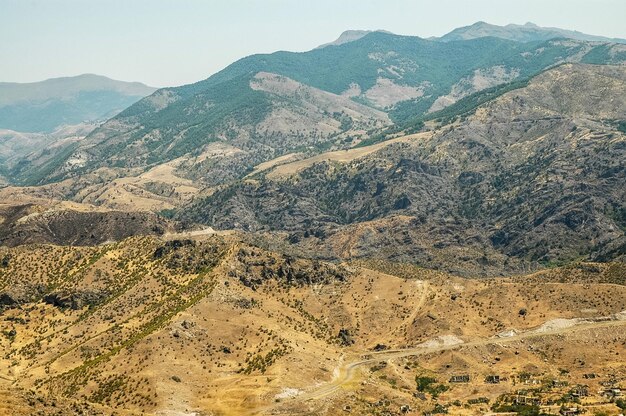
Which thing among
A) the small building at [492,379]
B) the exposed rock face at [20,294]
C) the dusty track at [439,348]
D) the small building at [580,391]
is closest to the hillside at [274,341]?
the exposed rock face at [20,294]

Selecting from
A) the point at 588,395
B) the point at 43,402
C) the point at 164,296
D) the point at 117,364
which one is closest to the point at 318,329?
the point at 164,296

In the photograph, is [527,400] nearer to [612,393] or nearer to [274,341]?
[612,393]

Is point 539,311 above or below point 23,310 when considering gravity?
below

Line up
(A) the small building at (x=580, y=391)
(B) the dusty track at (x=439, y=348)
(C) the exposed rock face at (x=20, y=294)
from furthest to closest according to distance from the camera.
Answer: (C) the exposed rock face at (x=20, y=294), (B) the dusty track at (x=439, y=348), (A) the small building at (x=580, y=391)

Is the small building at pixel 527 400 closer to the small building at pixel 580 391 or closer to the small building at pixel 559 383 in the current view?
the small building at pixel 580 391

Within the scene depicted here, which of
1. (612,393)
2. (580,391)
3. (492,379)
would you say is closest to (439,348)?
(492,379)

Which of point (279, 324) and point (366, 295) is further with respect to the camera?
point (366, 295)

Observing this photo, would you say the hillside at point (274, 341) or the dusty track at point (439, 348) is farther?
the dusty track at point (439, 348)

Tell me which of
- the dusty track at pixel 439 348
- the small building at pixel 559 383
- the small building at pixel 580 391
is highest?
the dusty track at pixel 439 348

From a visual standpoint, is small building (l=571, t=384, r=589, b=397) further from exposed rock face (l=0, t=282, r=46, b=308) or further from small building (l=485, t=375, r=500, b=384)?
exposed rock face (l=0, t=282, r=46, b=308)

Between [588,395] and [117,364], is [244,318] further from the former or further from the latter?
[588,395]
